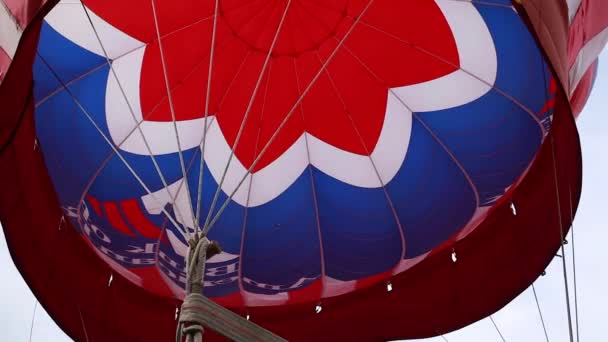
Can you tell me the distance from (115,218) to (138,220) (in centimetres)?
14

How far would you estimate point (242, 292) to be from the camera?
5.73 metres

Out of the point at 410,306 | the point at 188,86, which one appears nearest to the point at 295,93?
the point at 188,86

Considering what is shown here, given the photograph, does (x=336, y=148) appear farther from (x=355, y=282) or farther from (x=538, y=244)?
(x=538, y=244)

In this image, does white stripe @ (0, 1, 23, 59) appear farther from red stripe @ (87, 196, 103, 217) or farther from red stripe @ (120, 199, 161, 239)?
red stripe @ (120, 199, 161, 239)

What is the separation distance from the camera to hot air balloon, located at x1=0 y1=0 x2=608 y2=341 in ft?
17.1

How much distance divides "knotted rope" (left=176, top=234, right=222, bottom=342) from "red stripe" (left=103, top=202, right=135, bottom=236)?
6.03 feet

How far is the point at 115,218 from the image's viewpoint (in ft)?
18.1

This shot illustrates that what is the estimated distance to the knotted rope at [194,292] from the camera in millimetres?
3479

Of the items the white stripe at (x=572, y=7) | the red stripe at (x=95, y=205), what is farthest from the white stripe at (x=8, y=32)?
the white stripe at (x=572, y=7)

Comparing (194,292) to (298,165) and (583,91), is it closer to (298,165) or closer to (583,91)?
(298,165)

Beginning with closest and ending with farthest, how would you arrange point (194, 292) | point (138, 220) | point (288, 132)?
point (194, 292) < point (138, 220) < point (288, 132)

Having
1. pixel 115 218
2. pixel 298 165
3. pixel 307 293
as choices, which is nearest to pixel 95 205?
pixel 115 218

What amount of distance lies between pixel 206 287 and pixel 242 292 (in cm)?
23

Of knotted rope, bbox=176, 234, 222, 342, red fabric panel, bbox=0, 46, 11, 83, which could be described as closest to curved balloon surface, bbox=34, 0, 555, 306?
red fabric panel, bbox=0, 46, 11, 83
